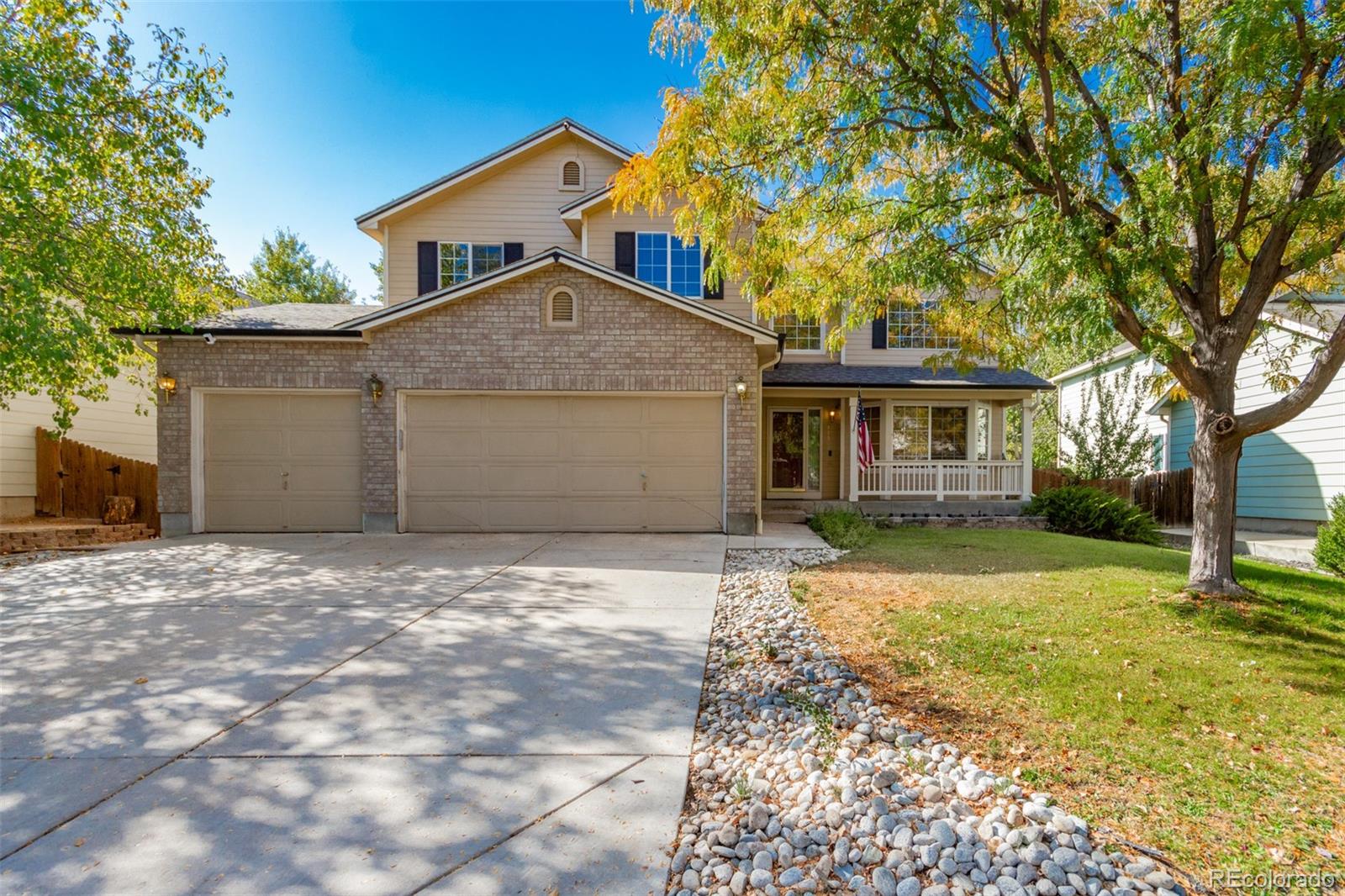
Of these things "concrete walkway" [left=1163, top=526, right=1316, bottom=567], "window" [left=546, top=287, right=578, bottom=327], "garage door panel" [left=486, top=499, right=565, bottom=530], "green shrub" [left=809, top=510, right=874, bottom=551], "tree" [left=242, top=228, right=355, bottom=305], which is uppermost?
"tree" [left=242, top=228, right=355, bottom=305]

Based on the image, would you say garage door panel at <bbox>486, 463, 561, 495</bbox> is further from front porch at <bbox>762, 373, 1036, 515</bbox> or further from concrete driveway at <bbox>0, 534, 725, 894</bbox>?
front porch at <bbox>762, 373, 1036, 515</bbox>

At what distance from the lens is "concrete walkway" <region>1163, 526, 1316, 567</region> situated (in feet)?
29.6

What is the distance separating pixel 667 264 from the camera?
12.6 m

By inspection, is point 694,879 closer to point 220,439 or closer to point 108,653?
point 108,653

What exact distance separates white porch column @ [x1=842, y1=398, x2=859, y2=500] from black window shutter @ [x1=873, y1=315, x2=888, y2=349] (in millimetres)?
→ 1728

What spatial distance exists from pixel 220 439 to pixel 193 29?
6.28 meters

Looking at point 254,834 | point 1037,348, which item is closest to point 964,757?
point 254,834

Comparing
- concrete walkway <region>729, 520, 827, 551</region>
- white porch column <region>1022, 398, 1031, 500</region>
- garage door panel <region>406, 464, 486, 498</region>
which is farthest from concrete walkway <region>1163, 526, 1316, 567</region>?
garage door panel <region>406, 464, 486, 498</region>

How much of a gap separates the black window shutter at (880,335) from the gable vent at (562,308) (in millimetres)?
7426

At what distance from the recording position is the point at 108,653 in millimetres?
4324

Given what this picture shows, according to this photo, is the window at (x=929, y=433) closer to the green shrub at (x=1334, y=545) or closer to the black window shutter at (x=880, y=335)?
the black window shutter at (x=880, y=335)

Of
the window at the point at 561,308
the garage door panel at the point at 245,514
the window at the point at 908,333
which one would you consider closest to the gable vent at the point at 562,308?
the window at the point at 561,308

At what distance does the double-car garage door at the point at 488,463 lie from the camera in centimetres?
987

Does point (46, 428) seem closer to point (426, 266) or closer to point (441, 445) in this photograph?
point (426, 266)
